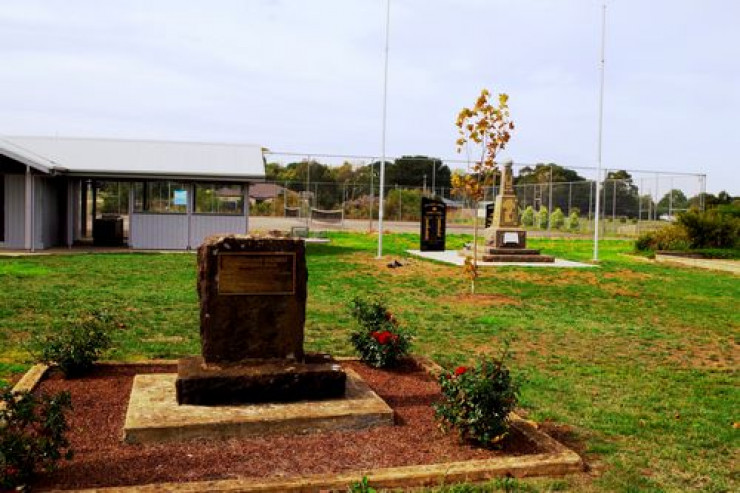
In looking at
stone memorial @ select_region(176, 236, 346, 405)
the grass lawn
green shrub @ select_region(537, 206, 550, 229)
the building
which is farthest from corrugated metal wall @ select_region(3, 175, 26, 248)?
green shrub @ select_region(537, 206, 550, 229)

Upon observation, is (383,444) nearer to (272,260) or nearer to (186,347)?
(272,260)

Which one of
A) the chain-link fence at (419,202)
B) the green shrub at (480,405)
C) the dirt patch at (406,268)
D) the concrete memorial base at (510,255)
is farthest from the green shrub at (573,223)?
the green shrub at (480,405)

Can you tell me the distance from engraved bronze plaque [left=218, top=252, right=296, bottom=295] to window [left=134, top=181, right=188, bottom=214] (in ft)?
60.0

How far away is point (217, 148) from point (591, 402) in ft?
69.9

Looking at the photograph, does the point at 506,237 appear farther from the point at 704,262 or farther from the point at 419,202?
the point at 419,202

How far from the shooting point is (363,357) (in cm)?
763

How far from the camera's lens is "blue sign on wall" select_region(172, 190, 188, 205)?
23391 millimetres

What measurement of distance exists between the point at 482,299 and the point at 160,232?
1347 cm

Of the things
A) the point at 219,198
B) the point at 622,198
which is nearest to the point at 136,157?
the point at 219,198

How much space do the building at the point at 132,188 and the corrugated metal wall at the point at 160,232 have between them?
3cm

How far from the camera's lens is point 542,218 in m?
46.2

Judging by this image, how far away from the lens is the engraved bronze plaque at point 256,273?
577cm

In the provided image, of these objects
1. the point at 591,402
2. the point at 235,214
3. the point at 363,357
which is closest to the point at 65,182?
the point at 235,214

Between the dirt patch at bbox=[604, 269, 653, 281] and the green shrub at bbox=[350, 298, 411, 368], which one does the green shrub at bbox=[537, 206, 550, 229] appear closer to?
the dirt patch at bbox=[604, 269, 653, 281]
